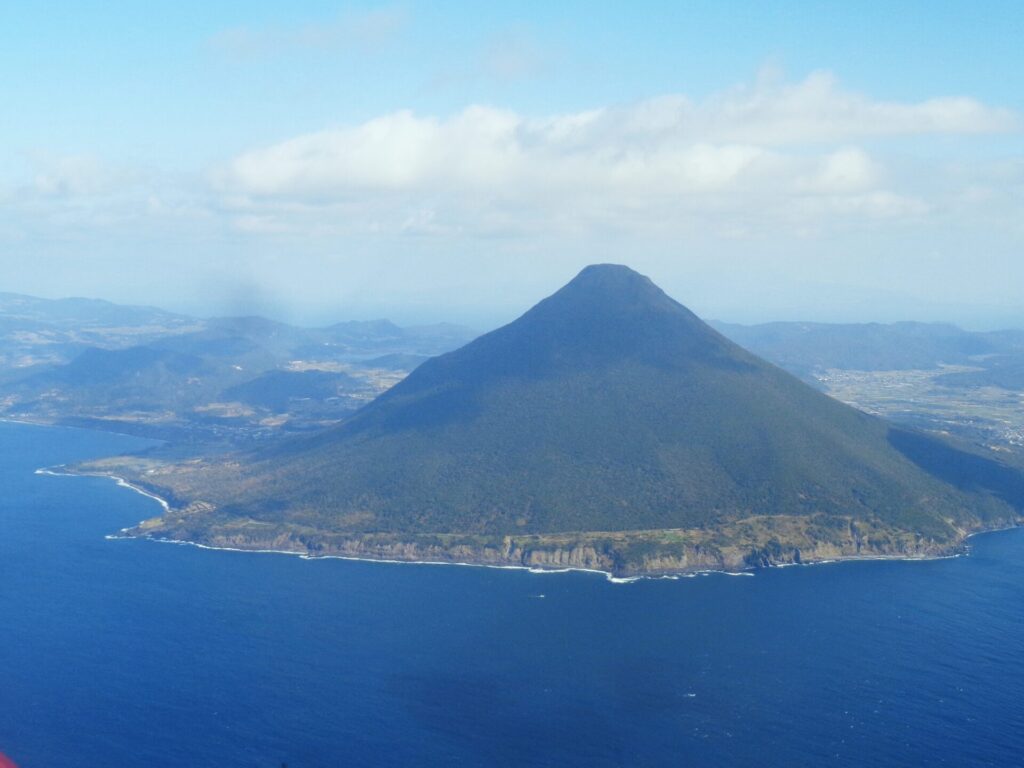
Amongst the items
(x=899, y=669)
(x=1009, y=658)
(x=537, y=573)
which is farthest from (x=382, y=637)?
(x=1009, y=658)

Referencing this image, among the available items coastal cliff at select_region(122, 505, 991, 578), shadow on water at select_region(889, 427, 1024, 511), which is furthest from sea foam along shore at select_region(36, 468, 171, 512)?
shadow on water at select_region(889, 427, 1024, 511)

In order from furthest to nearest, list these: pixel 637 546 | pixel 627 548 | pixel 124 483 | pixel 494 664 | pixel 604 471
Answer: pixel 124 483, pixel 604 471, pixel 637 546, pixel 627 548, pixel 494 664

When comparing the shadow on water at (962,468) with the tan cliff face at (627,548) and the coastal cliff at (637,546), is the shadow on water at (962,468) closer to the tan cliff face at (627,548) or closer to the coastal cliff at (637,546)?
the coastal cliff at (637,546)

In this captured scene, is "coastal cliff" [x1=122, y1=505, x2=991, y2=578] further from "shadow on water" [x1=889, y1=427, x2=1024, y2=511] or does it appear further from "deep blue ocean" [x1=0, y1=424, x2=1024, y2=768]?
"shadow on water" [x1=889, y1=427, x2=1024, y2=511]

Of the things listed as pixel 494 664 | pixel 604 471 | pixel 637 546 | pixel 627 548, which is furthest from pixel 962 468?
pixel 494 664

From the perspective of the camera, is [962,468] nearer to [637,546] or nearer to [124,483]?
[637,546]

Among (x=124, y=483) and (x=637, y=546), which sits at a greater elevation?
(x=124, y=483)
